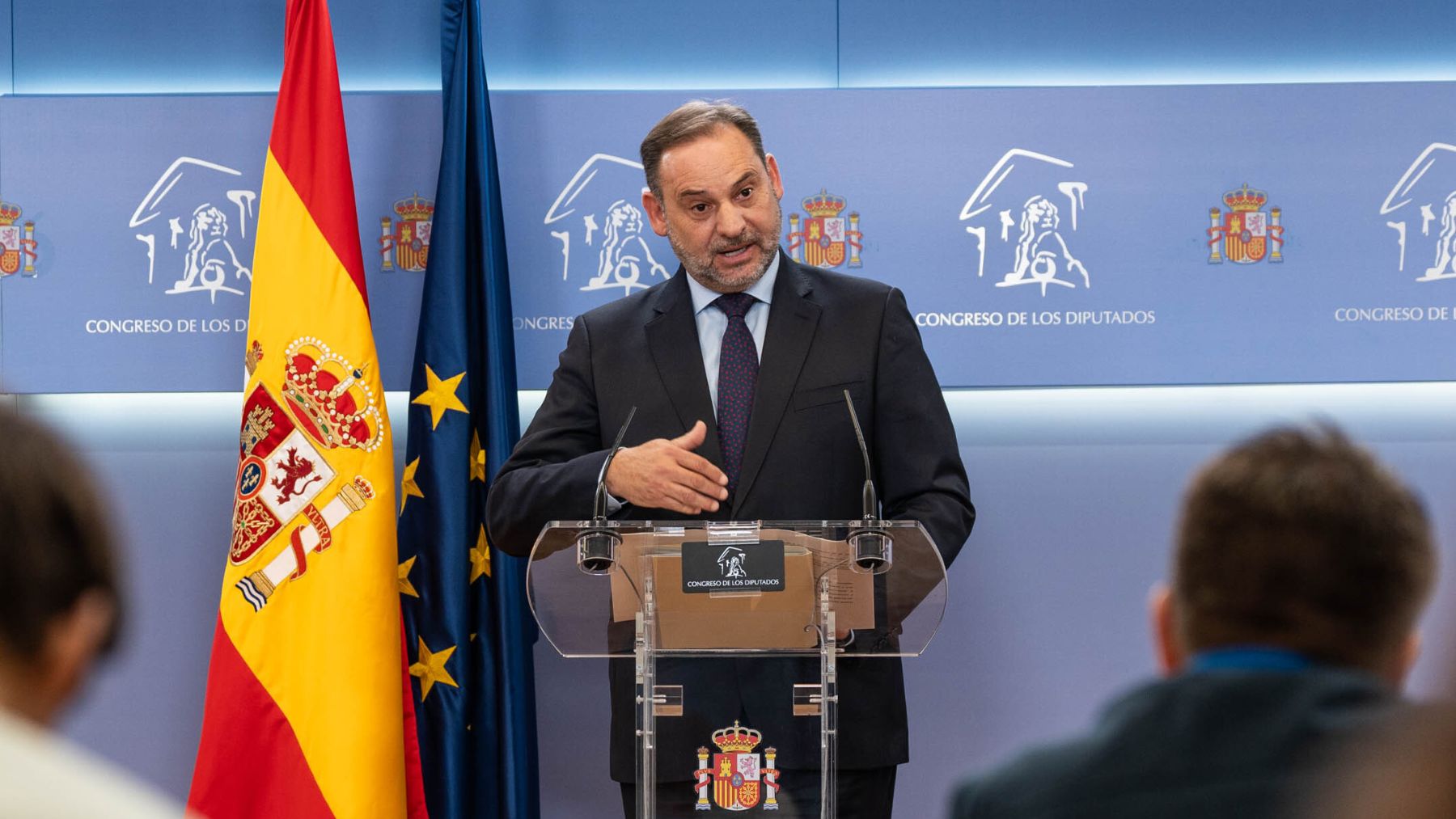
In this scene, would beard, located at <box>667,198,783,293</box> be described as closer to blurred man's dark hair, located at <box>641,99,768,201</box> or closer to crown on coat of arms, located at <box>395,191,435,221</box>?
blurred man's dark hair, located at <box>641,99,768,201</box>

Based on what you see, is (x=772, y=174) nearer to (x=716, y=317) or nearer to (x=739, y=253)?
(x=739, y=253)

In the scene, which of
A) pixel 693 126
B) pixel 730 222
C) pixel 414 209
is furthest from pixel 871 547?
pixel 414 209

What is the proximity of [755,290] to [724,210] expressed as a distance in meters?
0.21

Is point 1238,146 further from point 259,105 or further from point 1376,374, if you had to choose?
point 259,105

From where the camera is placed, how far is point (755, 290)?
134 inches

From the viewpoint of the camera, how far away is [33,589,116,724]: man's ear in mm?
1082

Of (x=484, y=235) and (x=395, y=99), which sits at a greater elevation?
(x=395, y=99)

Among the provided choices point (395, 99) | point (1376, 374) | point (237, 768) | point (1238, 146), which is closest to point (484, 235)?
point (395, 99)

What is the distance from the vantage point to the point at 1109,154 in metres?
4.32

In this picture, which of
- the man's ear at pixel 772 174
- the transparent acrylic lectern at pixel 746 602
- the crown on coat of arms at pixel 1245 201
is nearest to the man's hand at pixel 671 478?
the transparent acrylic lectern at pixel 746 602

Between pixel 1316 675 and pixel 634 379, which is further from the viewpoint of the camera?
pixel 634 379

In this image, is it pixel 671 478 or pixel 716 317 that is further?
pixel 716 317

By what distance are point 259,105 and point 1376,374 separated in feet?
11.4

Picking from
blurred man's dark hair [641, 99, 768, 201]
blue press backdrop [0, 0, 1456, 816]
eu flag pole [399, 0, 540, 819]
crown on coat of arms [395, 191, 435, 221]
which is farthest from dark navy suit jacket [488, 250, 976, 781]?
blue press backdrop [0, 0, 1456, 816]
